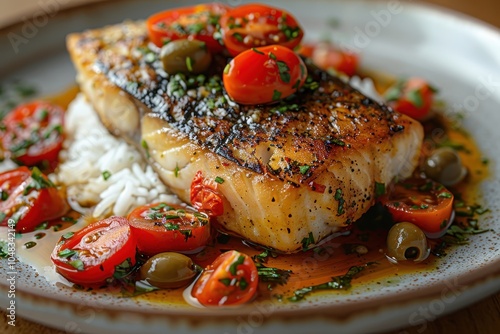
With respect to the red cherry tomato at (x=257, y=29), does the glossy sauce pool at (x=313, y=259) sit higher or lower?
lower

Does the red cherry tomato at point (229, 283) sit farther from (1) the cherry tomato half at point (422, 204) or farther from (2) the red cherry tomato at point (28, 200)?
(2) the red cherry tomato at point (28, 200)

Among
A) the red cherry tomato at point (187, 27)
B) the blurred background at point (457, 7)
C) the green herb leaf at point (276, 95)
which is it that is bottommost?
the blurred background at point (457, 7)

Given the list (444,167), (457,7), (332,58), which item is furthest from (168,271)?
(457,7)

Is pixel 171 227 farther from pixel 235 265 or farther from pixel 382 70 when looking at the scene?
pixel 382 70

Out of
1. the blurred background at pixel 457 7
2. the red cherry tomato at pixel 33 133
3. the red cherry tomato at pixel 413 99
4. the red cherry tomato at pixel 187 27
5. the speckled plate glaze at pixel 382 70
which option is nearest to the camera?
the speckled plate glaze at pixel 382 70

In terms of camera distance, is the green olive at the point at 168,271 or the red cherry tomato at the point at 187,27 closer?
the green olive at the point at 168,271

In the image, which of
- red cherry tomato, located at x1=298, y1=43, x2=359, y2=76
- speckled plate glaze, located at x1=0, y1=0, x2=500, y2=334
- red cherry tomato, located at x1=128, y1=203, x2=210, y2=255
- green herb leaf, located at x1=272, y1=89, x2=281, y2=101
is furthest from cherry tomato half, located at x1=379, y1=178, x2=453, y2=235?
red cherry tomato, located at x1=298, y1=43, x2=359, y2=76

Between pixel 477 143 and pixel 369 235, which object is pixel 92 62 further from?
pixel 477 143

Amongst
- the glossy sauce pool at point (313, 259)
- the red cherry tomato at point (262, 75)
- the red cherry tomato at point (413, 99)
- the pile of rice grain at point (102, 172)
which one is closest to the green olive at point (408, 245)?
the glossy sauce pool at point (313, 259)
